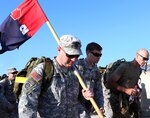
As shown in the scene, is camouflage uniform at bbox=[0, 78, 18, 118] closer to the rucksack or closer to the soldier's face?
the rucksack

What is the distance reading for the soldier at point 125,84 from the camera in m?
7.58

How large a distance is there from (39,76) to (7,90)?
23.0 ft

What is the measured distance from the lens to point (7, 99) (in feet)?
36.3

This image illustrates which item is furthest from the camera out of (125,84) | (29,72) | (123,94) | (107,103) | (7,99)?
(7,99)

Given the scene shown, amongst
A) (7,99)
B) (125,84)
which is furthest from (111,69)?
(7,99)

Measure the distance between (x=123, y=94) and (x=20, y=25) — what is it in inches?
88.2

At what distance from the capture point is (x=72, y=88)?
15.0ft

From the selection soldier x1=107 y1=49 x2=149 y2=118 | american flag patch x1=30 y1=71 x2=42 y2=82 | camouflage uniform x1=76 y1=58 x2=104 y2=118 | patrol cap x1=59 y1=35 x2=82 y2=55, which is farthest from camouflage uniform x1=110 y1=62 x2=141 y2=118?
american flag patch x1=30 y1=71 x2=42 y2=82

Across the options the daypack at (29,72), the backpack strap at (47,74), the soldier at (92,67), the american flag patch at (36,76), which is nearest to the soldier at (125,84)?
the soldier at (92,67)

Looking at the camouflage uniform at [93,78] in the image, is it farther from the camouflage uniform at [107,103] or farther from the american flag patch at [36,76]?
the american flag patch at [36,76]

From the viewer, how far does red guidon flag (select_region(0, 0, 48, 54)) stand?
22.6 ft

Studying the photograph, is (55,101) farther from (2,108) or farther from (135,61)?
(2,108)

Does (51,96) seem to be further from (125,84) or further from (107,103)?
(107,103)

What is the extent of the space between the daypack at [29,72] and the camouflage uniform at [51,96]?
2.0 inches
